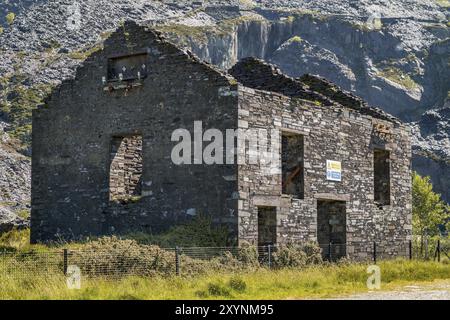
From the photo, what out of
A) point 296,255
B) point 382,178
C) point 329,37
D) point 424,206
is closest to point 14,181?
point 424,206

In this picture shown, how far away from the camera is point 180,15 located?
107812 millimetres

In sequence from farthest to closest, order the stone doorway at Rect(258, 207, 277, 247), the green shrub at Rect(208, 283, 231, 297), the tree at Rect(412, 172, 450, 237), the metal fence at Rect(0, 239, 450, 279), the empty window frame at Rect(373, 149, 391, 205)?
the tree at Rect(412, 172, 450, 237) → the empty window frame at Rect(373, 149, 391, 205) → the stone doorway at Rect(258, 207, 277, 247) → the metal fence at Rect(0, 239, 450, 279) → the green shrub at Rect(208, 283, 231, 297)

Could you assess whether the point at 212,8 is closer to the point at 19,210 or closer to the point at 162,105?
the point at 19,210

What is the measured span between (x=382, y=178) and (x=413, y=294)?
38.0 ft

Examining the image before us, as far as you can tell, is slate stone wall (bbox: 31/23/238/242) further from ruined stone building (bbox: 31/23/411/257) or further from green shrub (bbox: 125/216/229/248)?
green shrub (bbox: 125/216/229/248)

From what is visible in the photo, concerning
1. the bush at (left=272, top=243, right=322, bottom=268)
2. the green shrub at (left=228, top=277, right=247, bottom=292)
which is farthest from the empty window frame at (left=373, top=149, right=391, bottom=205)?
the green shrub at (left=228, top=277, right=247, bottom=292)

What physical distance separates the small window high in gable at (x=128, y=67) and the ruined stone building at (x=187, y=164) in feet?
0.11

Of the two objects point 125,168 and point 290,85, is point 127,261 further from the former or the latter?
point 290,85

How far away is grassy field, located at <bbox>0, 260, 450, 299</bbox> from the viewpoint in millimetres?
13086

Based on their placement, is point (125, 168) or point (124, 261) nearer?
point (124, 261)

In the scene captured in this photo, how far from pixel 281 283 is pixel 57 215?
9.57 metres

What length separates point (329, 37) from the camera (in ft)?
398

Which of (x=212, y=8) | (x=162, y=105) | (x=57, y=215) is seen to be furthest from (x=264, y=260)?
(x=212, y=8)

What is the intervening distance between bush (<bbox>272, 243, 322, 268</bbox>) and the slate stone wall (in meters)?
1.50
